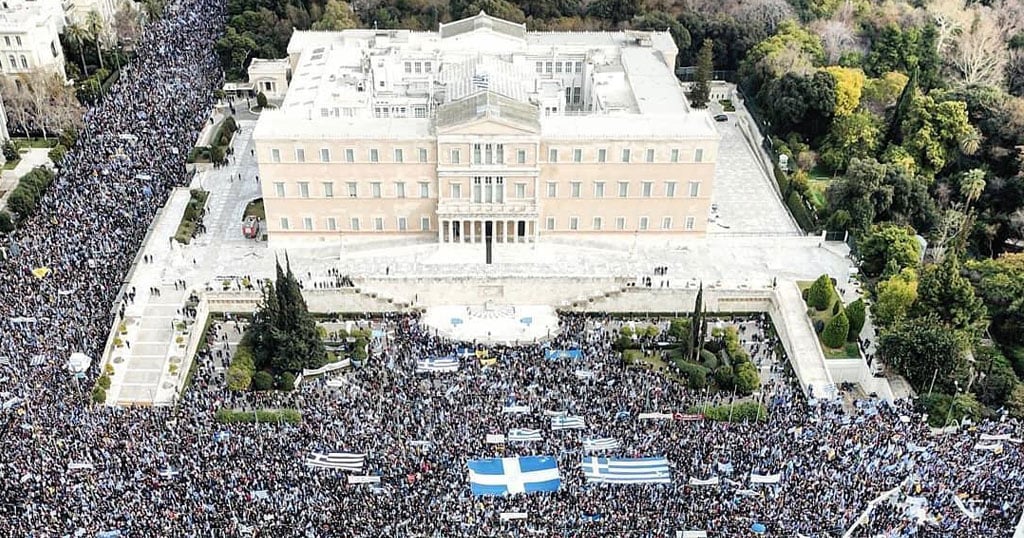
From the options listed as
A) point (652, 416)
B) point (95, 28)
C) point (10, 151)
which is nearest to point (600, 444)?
point (652, 416)

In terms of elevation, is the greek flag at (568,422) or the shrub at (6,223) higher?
the shrub at (6,223)

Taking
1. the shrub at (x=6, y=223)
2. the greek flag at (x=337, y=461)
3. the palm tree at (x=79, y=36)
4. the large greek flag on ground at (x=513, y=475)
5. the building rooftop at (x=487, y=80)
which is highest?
the building rooftop at (x=487, y=80)

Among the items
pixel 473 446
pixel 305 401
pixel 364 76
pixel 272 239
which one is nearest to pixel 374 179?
pixel 272 239

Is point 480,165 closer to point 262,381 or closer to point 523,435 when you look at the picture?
point 262,381

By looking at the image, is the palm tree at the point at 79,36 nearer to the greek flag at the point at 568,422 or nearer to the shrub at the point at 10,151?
the shrub at the point at 10,151

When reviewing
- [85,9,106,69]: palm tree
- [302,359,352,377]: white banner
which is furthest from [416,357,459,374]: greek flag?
[85,9,106,69]: palm tree

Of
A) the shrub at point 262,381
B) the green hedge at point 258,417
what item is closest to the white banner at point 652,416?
the green hedge at point 258,417

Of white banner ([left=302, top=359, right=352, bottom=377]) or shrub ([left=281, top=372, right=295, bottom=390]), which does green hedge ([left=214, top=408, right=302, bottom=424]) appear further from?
white banner ([left=302, top=359, right=352, bottom=377])
